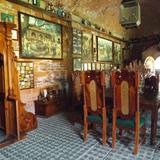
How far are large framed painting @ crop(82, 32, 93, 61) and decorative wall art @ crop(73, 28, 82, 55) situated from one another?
25 centimetres

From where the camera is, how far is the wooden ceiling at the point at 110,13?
589 centimetres

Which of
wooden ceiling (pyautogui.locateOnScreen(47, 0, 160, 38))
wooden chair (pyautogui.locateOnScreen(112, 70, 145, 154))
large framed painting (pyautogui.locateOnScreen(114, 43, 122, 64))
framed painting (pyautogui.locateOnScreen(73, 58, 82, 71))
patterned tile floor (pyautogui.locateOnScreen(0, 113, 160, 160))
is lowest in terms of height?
patterned tile floor (pyautogui.locateOnScreen(0, 113, 160, 160))

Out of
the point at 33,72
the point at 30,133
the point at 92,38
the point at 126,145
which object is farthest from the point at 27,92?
the point at 92,38

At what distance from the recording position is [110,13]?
297 inches

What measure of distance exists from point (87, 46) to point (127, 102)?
175 inches

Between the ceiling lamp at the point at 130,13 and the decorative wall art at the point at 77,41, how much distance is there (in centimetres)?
230

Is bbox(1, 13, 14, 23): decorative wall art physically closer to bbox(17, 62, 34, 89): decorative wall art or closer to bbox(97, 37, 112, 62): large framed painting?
bbox(17, 62, 34, 89): decorative wall art

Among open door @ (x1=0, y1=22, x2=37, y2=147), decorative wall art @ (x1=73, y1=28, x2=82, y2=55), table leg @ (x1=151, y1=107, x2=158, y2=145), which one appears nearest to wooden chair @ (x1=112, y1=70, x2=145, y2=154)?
table leg @ (x1=151, y1=107, x2=158, y2=145)

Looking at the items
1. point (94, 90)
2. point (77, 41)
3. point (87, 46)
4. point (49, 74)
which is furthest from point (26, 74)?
point (87, 46)

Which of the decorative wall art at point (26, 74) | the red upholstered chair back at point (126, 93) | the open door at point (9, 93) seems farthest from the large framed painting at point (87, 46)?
the red upholstered chair back at point (126, 93)

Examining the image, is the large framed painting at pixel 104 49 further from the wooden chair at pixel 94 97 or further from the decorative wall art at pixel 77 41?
the wooden chair at pixel 94 97

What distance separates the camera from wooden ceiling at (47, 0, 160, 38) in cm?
589

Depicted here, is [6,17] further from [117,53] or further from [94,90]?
[117,53]

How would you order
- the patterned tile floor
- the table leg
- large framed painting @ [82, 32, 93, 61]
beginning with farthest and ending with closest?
large framed painting @ [82, 32, 93, 61] → the table leg → the patterned tile floor
